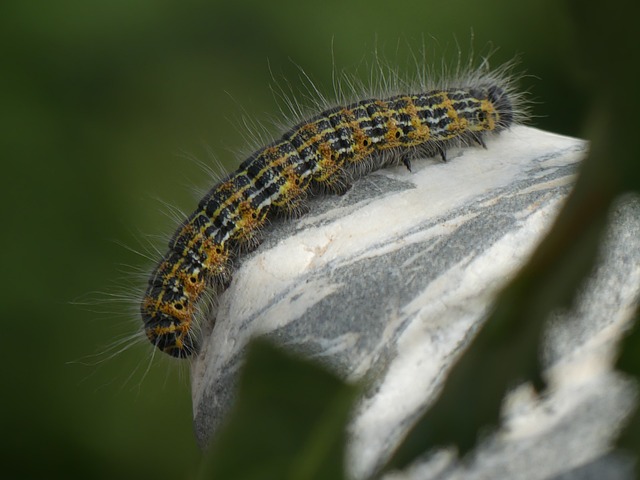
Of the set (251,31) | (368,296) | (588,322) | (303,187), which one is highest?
(251,31)

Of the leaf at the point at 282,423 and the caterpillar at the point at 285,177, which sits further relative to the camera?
the caterpillar at the point at 285,177

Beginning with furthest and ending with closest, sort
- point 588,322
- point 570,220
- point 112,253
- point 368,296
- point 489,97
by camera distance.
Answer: point 112,253
point 489,97
point 368,296
point 588,322
point 570,220

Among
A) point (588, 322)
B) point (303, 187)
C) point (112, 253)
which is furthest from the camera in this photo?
point (112, 253)

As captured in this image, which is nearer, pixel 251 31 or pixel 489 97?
pixel 489 97

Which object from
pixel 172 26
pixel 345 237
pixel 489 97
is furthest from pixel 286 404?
pixel 172 26

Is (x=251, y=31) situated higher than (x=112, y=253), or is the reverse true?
(x=251, y=31)

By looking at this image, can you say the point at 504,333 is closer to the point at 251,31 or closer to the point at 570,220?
the point at 570,220

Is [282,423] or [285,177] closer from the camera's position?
[282,423]

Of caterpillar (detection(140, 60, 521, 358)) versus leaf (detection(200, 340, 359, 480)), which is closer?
leaf (detection(200, 340, 359, 480))
